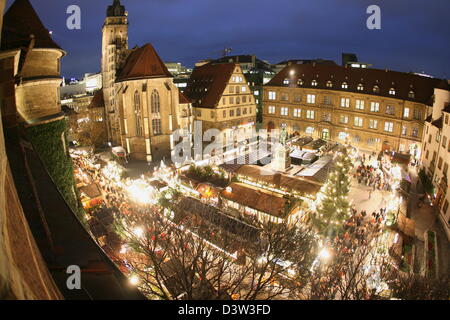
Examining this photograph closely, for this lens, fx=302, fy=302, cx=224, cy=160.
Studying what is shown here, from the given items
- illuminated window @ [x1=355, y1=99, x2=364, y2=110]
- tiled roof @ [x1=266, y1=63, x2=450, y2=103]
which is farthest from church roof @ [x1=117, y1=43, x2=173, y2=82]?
illuminated window @ [x1=355, y1=99, x2=364, y2=110]

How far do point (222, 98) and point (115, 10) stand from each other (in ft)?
62.9

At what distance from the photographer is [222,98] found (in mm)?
45250

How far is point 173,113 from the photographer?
41875 millimetres

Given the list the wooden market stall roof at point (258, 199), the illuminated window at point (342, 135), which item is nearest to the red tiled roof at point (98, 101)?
the wooden market stall roof at point (258, 199)

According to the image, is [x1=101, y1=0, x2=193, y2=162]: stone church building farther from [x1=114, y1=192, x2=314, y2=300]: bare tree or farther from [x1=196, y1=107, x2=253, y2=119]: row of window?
[x1=114, y1=192, x2=314, y2=300]: bare tree

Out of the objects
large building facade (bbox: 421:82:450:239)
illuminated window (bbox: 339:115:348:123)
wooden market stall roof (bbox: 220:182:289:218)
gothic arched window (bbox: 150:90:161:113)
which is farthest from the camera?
illuminated window (bbox: 339:115:348:123)

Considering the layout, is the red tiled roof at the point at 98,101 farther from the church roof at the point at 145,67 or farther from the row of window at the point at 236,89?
the row of window at the point at 236,89

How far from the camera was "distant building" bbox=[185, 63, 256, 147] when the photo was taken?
45656mm

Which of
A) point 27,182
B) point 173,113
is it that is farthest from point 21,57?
point 173,113

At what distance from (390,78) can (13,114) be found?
46504 millimetres

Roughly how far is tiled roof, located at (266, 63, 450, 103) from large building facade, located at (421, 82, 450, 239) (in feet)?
23.4

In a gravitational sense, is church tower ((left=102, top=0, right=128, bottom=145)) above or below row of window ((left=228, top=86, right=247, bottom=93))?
above

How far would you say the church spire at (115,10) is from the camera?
41625 millimetres
